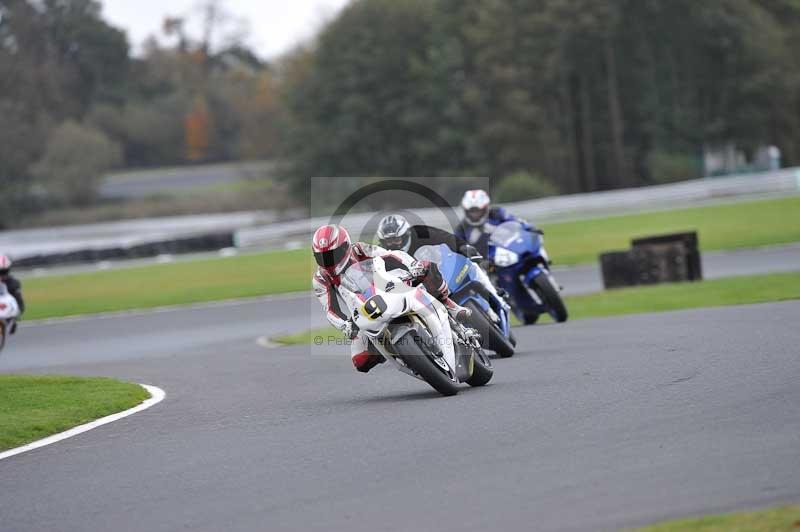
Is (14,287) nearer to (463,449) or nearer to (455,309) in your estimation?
(455,309)

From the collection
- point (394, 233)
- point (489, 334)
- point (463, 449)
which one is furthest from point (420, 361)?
point (489, 334)

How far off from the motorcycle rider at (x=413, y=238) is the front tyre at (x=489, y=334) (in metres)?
0.33

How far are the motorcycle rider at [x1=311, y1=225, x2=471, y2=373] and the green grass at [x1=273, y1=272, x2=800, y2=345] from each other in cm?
777

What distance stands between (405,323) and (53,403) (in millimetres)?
3473

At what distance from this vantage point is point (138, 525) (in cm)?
615

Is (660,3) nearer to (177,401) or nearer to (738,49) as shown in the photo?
(738,49)

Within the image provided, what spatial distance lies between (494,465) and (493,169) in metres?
59.6

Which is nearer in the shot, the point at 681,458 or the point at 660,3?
the point at 681,458

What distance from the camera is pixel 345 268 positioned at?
9.78 metres

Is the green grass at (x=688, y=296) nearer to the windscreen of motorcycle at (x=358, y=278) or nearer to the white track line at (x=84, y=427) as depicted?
the white track line at (x=84, y=427)

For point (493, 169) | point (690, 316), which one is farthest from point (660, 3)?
point (690, 316)

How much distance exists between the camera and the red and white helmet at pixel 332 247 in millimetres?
9641

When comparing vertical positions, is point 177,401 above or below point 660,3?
below

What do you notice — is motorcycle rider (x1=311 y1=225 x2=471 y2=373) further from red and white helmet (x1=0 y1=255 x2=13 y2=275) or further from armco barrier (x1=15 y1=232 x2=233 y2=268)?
armco barrier (x1=15 y1=232 x2=233 y2=268)
